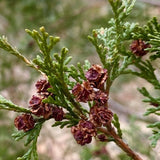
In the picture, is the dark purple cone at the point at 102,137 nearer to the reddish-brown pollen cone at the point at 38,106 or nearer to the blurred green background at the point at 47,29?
the reddish-brown pollen cone at the point at 38,106

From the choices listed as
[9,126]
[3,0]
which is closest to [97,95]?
[9,126]

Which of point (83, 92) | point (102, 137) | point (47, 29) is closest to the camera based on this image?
point (83, 92)

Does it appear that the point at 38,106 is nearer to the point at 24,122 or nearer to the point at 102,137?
the point at 24,122

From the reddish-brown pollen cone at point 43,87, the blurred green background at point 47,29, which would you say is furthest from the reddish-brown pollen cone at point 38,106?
the blurred green background at point 47,29

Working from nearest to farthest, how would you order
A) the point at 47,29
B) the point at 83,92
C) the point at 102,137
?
1. the point at 83,92
2. the point at 102,137
3. the point at 47,29

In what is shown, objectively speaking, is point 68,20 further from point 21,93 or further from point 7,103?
point 7,103

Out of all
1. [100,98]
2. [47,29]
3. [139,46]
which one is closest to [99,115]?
[100,98]
